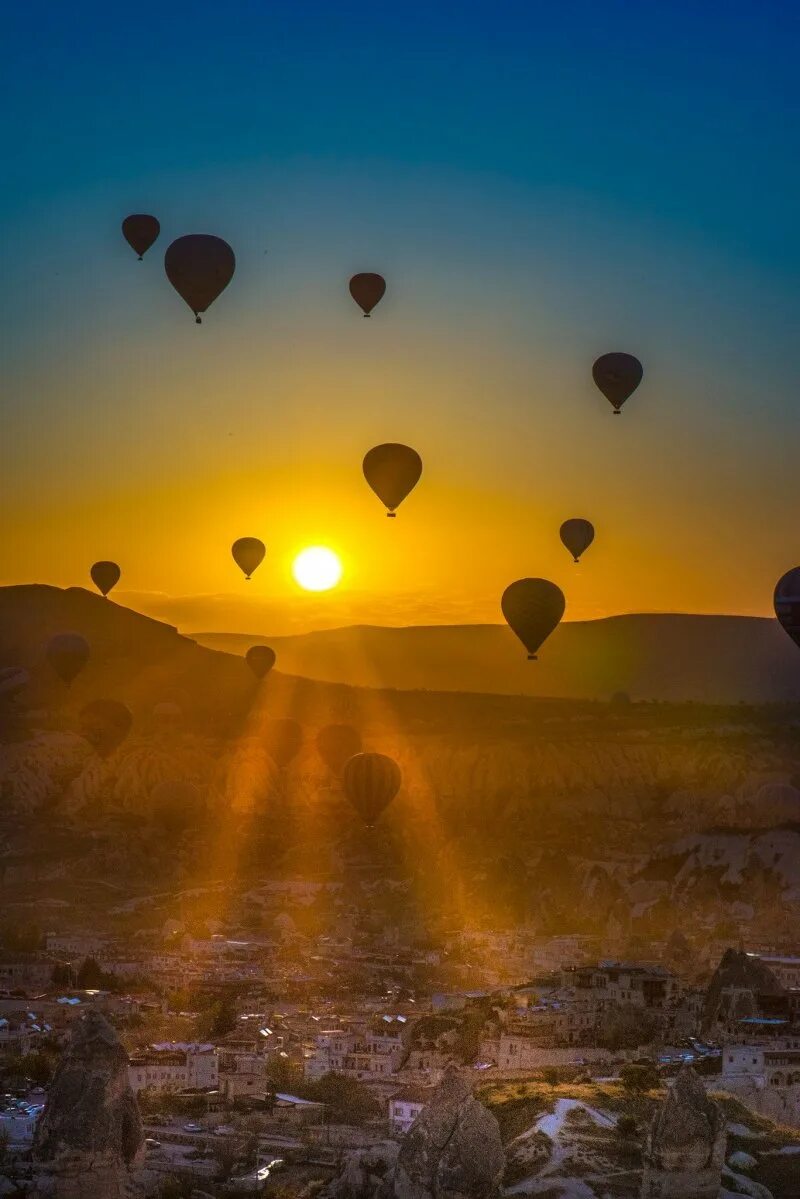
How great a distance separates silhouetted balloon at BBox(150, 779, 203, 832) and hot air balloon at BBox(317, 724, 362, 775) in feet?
15.5

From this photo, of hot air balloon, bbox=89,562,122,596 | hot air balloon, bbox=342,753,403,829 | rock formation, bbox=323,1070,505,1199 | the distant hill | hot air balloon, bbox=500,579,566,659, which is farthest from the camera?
the distant hill

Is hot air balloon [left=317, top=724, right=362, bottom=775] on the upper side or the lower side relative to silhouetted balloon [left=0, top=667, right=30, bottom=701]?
lower

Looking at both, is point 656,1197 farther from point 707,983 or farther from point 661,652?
point 661,652

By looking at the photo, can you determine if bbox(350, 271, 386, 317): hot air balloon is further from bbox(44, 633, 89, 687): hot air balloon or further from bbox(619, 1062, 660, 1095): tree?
bbox(44, 633, 89, 687): hot air balloon

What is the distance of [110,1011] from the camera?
31.2 m

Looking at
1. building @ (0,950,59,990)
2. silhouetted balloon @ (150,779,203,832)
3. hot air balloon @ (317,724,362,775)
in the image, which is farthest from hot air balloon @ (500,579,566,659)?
hot air balloon @ (317,724,362,775)

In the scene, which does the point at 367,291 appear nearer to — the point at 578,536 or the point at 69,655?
the point at 578,536

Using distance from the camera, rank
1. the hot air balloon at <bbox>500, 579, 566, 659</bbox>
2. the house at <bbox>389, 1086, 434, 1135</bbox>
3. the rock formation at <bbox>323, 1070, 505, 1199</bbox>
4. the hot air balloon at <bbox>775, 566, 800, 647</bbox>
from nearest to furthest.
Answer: the rock formation at <bbox>323, 1070, 505, 1199</bbox>
the house at <bbox>389, 1086, 434, 1135</bbox>
the hot air balloon at <bbox>775, 566, 800, 647</bbox>
the hot air balloon at <bbox>500, 579, 566, 659</bbox>

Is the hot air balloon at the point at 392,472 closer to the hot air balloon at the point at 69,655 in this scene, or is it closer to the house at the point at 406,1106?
the house at the point at 406,1106

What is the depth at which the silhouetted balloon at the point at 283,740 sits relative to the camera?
6588 centimetres

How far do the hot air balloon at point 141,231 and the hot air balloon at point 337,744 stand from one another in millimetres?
32579

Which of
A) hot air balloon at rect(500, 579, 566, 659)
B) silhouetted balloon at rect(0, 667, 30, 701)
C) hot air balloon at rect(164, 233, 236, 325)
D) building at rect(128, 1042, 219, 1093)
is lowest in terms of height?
building at rect(128, 1042, 219, 1093)

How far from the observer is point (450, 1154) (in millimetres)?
17578

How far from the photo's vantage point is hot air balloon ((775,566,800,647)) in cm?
3097
